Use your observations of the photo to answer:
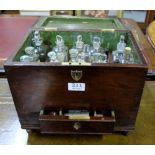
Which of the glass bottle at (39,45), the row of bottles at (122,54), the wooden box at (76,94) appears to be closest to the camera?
the wooden box at (76,94)

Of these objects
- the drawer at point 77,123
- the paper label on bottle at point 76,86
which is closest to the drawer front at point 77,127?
the drawer at point 77,123

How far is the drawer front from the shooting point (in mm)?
665

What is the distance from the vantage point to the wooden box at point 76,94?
1.96 ft

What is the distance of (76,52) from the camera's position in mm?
833

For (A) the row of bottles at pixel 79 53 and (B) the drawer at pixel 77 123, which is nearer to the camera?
(B) the drawer at pixel 77 123

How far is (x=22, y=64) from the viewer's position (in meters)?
0.60

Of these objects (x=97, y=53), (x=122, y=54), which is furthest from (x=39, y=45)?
(x=122, y=54)

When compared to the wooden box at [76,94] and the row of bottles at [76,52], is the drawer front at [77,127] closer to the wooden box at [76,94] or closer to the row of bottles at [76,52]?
the wooden box at [76,94]

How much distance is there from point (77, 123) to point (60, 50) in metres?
0.33

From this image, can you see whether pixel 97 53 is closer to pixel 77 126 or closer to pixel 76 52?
pixel 76 52

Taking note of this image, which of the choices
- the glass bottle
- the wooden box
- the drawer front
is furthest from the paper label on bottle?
the glass bottle
